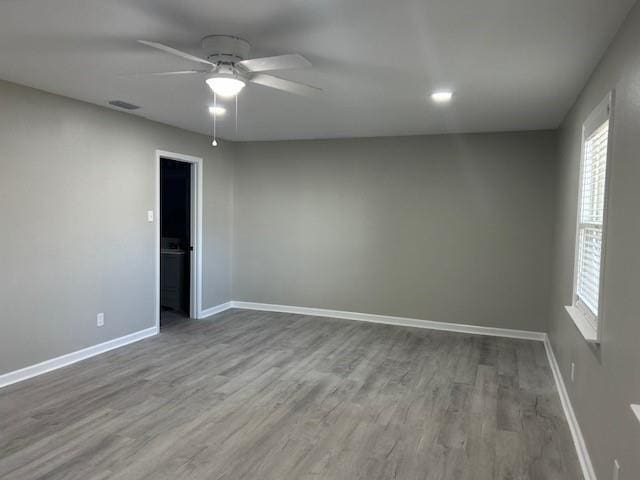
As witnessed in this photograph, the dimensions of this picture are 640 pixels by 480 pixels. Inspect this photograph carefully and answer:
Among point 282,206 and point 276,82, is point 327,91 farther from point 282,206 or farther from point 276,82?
point 282,206

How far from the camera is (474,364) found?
4.41m

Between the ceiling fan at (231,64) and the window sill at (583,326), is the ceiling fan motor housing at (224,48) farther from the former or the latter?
the window sill at (583,326)

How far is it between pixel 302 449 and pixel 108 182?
325cm

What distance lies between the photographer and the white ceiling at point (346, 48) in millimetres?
2209

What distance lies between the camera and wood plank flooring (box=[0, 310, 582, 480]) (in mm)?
2609

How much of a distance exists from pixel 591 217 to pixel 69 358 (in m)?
4.45

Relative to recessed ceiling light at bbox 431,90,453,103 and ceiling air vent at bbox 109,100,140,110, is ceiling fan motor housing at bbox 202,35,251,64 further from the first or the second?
ceiling air vent at bbox 109,100,140,110

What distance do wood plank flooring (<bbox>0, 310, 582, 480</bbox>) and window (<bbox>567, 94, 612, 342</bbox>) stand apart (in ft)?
2.73

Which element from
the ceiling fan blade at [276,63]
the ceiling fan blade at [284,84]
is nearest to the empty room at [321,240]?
the ceiling fan blade at [276,63]

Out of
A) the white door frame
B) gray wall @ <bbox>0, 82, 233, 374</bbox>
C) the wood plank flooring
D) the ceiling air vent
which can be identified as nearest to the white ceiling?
the ceiling air vent

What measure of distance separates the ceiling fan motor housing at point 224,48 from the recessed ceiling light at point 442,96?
66.8 inches

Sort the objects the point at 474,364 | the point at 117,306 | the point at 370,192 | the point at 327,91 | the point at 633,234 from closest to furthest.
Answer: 1. the point at 633,234
2. the point at 327,91
3. the point at 474,364
4. the point at 117,306
5. the point at 370,192

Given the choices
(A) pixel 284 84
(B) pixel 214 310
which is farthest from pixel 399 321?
(A) pixel 284 84

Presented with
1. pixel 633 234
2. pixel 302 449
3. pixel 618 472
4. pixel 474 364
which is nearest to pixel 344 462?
pixel 302 449
